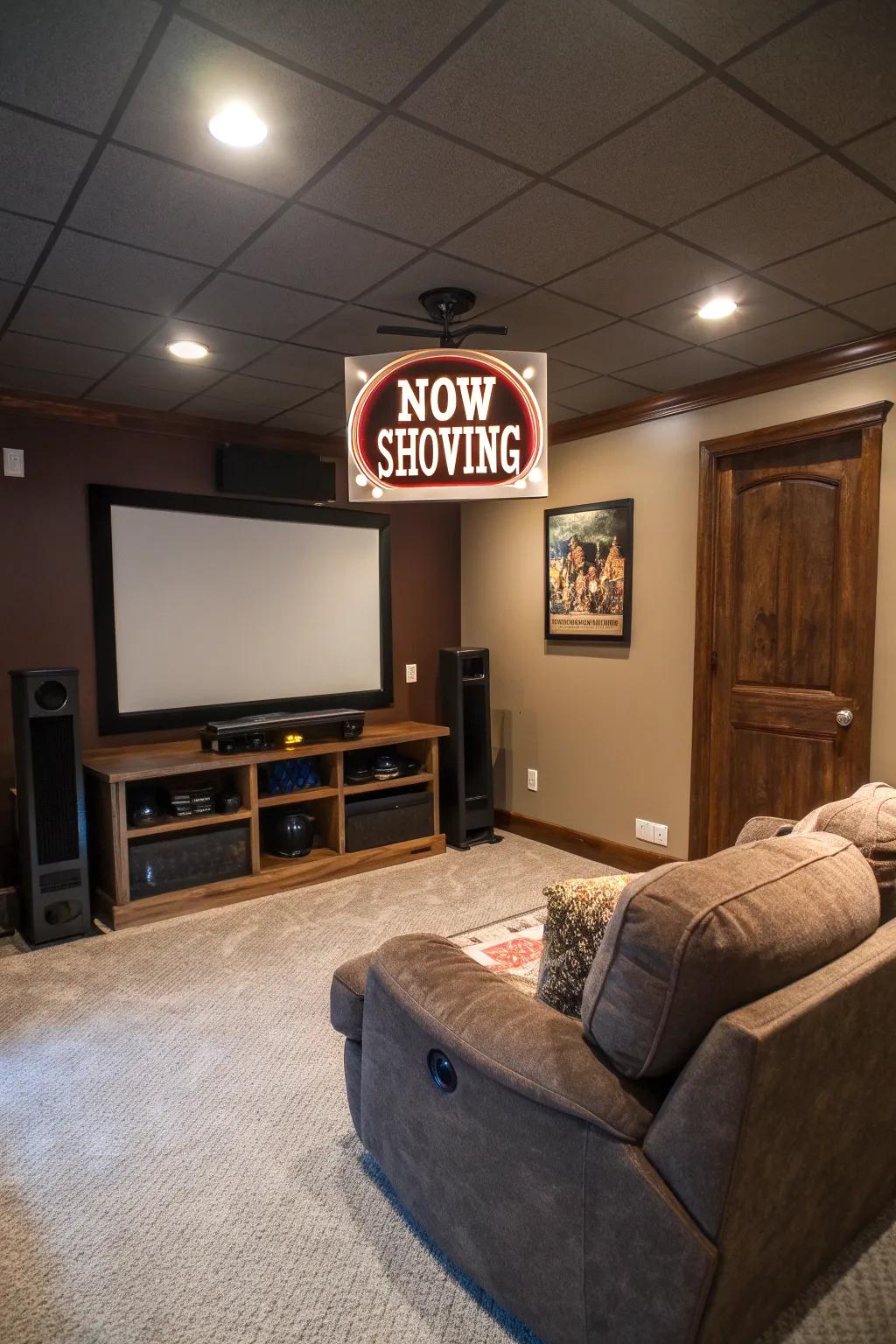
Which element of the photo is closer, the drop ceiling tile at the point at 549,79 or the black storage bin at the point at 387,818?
the drop ceiling tile at the point at 549,79

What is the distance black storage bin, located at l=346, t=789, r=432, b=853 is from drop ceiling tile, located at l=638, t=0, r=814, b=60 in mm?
3627

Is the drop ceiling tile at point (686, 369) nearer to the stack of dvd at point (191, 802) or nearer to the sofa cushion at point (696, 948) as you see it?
the sofa cushion at point (696, 948)

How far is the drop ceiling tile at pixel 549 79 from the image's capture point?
1.49 m

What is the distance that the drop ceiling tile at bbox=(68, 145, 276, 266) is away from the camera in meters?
1.96

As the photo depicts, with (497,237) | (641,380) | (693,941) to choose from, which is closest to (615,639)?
(641,380)

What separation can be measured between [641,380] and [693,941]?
126 inches

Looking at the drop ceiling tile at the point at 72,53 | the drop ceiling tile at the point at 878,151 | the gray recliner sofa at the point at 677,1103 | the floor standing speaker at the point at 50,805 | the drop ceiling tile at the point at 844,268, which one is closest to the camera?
the gray recliner sofa at the point at 677,1103

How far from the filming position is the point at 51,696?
3371 mm

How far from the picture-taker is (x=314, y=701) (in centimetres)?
479

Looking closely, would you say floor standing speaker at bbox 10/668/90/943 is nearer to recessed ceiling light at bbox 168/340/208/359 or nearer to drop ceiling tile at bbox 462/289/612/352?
recessed ceiling light at bbox 168/340/208/359

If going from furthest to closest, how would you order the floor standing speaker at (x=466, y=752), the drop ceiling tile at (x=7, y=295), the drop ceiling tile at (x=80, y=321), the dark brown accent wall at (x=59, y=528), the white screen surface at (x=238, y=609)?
the floor standing speaker at (x=466, y=752) → the white screen surface at (x=238, y=609) → the dark brown accent wall at (x=59, y=528) → the drop ceiling tile at (x=80, y=321) → the drop ceiling tile at (x=7, y=295)

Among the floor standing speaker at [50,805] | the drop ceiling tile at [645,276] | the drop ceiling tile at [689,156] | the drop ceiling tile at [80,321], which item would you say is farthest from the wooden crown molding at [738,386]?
the floor standing speaker at [50,805]

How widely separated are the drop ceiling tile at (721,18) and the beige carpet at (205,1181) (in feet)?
8.23

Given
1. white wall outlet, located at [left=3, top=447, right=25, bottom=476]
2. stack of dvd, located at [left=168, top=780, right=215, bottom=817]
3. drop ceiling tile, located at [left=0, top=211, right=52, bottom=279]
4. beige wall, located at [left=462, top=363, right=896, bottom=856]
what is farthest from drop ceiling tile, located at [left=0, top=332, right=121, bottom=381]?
beige wall, located at [left=462, top=363, right=896, bottom=856]
